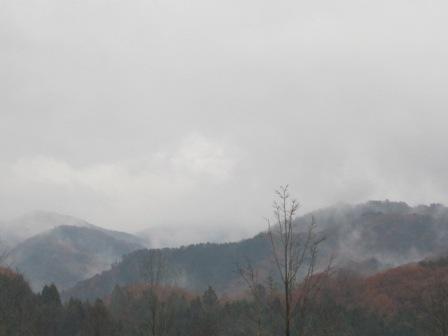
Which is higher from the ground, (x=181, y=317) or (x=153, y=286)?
(x=153, y=286)

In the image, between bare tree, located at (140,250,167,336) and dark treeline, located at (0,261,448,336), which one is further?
dark treeline, located at (0,261,448,336)

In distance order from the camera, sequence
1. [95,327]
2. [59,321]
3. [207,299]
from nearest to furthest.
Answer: [95,327], [59,321], [207,299]

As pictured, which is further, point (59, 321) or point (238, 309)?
point (238, 309)

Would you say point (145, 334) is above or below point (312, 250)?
below

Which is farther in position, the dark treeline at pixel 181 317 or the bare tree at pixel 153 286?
the dark treeline at pixel 181 317

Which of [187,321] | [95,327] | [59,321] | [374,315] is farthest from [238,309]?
[95,327]

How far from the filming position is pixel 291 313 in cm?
1464

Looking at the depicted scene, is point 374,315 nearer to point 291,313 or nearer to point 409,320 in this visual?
point 409,320

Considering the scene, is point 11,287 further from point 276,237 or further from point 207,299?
point 207,299

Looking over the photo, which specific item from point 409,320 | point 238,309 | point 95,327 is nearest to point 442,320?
point 95,327

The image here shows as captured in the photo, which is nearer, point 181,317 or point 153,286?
point 153,286

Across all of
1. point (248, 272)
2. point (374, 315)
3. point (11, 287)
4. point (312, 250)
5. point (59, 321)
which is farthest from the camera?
point (374, 315)

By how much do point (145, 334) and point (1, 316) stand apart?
13563mm

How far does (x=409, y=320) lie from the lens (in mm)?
108688
